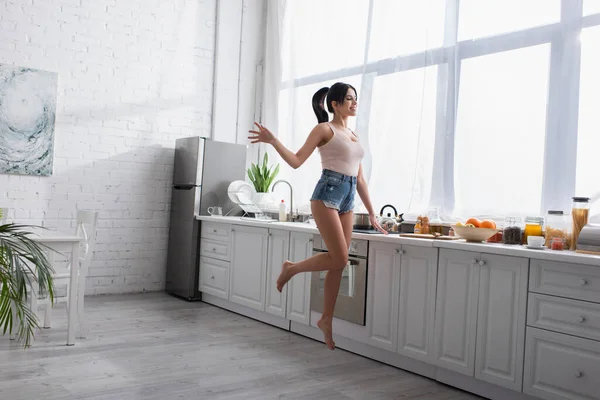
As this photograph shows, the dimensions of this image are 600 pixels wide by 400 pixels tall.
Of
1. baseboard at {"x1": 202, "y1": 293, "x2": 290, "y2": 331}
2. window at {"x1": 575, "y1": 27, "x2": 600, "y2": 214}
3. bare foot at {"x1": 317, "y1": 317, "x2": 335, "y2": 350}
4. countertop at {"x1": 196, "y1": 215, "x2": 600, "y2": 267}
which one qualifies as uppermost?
window at {"x1": 575, "y1": 27, "x2": 600, "y2": 214}

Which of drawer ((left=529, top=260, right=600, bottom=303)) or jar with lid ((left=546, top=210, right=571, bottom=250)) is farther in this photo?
jar with lid ((left=546, top=210, right=571, bottom=250))

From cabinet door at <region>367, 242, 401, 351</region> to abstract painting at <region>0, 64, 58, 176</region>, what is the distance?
316 centimetres

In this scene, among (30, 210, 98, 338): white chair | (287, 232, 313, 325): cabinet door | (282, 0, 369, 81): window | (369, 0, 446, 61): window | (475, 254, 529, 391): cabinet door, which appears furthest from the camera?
(282, 0, 369, 81): window

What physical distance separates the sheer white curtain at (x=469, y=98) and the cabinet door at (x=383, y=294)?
30.1 inches

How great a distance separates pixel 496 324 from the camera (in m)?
3.01

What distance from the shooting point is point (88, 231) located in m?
4.22

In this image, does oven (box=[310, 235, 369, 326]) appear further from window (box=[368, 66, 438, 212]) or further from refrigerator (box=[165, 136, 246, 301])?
refrigerator (box=[165, 136, 246, 301])

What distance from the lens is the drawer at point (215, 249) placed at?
521 cm

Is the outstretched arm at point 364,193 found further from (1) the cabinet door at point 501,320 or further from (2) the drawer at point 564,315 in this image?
(2) the drawer at point 564,315

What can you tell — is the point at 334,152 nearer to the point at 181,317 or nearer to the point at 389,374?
the point at 389,374

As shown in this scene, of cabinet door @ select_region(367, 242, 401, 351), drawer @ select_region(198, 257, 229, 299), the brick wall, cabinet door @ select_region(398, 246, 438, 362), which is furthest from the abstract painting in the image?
cabinet door @ select_region(398, 246, 438, 362)

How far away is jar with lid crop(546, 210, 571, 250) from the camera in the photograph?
3.03 metres

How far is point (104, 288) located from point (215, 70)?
248cm

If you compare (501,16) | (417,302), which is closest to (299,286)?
(417,302)
